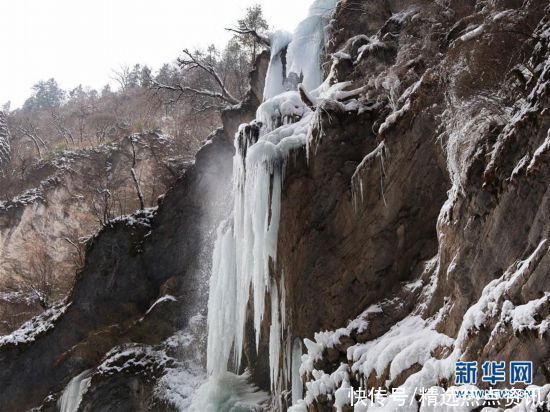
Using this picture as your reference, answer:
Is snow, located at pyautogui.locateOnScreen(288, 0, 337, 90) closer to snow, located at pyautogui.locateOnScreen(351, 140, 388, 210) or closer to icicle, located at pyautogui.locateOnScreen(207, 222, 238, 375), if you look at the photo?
icicle, located at pyautogui.locateOnScreen(207, 222, 238, 375)

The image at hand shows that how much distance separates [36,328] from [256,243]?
10531 millimetres

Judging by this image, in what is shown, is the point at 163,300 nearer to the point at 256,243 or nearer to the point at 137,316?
the point at 137,316

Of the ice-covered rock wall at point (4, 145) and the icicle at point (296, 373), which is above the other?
the ice-covered rock wall at point (4, 145)

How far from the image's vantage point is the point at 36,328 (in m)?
17.0

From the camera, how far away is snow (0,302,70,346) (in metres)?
16.6

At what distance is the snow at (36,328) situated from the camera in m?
16.6

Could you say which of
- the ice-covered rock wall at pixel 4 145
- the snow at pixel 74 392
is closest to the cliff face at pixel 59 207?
the ice-covered rock wall at pixel 4 145

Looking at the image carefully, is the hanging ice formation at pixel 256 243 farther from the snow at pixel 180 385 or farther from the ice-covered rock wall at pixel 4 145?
the ice-covered rock wall at pixel 4 145

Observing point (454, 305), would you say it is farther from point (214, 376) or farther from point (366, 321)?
point (214, 376)

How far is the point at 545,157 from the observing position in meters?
5.32

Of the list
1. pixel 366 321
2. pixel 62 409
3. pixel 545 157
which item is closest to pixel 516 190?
pixel 545 157

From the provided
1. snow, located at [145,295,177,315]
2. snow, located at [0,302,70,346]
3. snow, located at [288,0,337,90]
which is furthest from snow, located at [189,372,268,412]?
snow, located at [288,0,337,90]

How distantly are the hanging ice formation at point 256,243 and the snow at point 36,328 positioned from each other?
6.56 metres

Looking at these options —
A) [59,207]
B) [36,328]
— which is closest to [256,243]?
[36,328]
